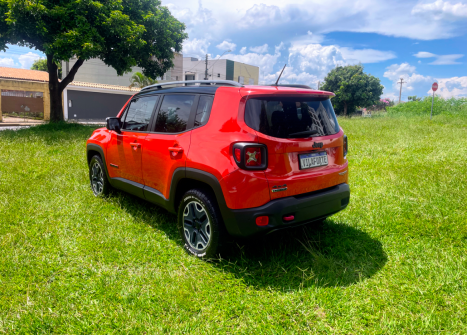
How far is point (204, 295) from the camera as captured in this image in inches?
112

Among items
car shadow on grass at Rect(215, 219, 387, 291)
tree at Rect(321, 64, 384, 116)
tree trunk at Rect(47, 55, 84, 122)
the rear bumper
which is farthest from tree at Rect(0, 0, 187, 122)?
tree at Rect(321, 64, 384, 116)

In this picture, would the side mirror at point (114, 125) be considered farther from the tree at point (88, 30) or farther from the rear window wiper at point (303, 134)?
the tree at point (88, 30)

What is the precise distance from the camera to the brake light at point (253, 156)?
287 centimetres

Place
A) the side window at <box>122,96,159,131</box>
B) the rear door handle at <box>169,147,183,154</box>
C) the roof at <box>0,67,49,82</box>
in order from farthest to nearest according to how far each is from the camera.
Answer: the roof at <box>0,67,49,82</box>
the side window at <box>122,96,159,131</box>
the rear door handle at <box>169,147,183,154</box>

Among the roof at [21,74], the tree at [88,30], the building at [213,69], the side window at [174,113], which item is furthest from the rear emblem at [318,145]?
the building at [213,69]

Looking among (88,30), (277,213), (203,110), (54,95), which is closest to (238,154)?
(277,213)

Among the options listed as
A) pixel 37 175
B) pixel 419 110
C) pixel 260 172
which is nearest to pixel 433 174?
pixel 260 172

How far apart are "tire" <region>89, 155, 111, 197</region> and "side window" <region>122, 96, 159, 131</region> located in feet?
3.36

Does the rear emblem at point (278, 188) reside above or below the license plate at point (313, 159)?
below

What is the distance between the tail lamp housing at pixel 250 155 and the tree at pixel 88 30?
13554 millimetres

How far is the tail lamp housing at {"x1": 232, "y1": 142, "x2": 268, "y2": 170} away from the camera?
9.36ft

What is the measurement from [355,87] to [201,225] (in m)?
45.6

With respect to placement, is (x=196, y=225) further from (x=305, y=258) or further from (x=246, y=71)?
(x=246, y=71)

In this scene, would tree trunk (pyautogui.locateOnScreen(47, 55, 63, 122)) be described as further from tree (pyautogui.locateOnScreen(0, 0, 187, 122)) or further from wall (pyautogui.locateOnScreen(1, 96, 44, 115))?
wall (pyautogui.locateOnScreen(1, 96, 44, 115))
